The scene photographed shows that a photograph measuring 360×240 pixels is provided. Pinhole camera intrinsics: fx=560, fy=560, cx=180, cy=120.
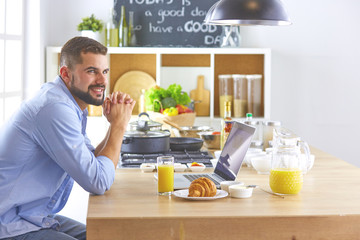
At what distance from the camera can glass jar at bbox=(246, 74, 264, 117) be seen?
5406 millimetres

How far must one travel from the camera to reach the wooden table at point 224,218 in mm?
1820

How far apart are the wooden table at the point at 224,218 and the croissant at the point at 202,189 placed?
1.5 inches

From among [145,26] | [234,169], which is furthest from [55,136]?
[145,26]

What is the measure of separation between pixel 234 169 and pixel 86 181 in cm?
64

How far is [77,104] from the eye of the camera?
95.7 inches

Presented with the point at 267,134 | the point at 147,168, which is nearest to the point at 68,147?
the point at 147,168

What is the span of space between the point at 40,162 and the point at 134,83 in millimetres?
3397

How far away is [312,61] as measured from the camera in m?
5.61

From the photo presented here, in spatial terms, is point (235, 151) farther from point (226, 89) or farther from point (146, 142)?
point (226, 89)

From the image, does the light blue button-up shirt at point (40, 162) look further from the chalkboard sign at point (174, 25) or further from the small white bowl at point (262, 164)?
the chalkboard sign at point (174, 25)

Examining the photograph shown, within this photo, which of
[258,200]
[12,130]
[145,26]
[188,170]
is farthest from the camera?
[145,26]

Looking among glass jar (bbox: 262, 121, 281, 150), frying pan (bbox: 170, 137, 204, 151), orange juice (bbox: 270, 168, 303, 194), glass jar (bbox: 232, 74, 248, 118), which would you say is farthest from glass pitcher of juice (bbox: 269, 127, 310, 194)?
glass jar (bbox: 232, 74, 248, 118)

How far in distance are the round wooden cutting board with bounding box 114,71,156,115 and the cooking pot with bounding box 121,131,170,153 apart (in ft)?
8.15

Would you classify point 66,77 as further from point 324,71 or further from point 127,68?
point 324,71
